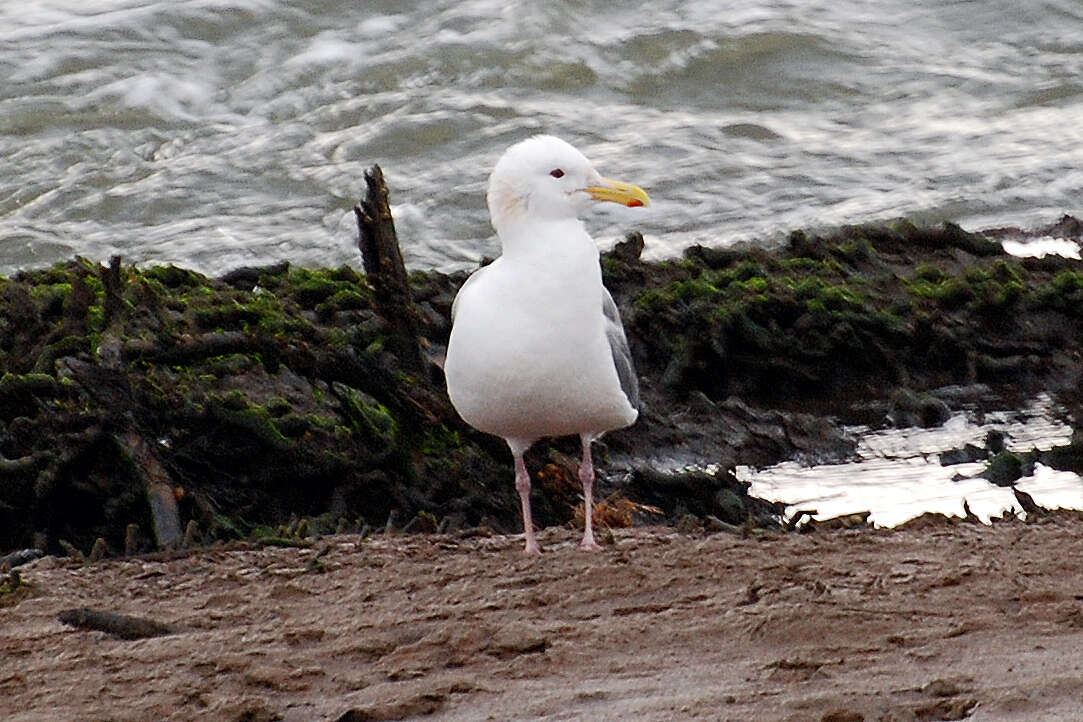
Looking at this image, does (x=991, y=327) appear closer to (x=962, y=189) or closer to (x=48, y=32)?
(x=962, y=189)

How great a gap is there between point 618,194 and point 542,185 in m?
0.32

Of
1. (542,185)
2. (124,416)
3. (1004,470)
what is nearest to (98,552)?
(124,416)

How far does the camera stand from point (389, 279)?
731 centimetres

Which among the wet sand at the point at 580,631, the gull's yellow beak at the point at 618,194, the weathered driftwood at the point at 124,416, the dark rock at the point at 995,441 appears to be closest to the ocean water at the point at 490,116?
the dark rock at the point at 995,441

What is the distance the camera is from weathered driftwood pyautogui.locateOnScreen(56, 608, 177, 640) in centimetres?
454

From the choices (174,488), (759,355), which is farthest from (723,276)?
(174,488)

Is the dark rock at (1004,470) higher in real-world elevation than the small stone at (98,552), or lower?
lower

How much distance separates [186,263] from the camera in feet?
37.5

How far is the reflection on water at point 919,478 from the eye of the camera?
661 centimetres

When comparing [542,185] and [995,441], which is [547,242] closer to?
[542,185]

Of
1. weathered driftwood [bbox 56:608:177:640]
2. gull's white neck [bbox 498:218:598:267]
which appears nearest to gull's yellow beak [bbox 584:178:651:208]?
gull's white neck [bbox 498:218:598:267]

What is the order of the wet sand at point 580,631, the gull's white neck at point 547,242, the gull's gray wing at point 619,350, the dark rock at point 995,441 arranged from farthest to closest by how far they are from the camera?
the dark rock at point 995,441 < the gull's gray wing at point 619,350 < the gull's white neck at point 547,242 < the wet sand at point 580,631

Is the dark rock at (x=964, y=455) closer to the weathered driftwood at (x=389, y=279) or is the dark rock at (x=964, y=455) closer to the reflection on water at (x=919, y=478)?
the reflection on water at (x=919, y=478)

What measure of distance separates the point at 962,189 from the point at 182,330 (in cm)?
689
